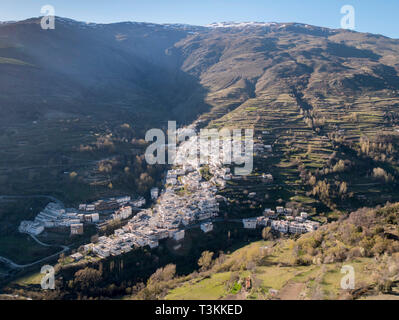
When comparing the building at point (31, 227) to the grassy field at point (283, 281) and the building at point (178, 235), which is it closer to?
the building at point (178, 235)

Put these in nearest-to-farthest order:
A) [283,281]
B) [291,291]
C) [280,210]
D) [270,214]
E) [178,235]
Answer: [291,291], [283,281], [178,235], [270,214], [280,210]

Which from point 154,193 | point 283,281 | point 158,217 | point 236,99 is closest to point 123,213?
point 158,217

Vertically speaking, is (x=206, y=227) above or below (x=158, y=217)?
below

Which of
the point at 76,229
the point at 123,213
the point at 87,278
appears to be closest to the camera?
the point at 87,278

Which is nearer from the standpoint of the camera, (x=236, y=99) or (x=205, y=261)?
(x=205, y=261)

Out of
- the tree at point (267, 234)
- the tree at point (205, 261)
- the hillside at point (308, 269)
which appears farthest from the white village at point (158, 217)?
the hillside at point (308, 269)

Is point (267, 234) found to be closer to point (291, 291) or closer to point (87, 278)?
point (291, 291)

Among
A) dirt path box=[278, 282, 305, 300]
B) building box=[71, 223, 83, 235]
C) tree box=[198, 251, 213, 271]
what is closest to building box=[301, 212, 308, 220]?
tree box=[198, 251, 213, 271]
